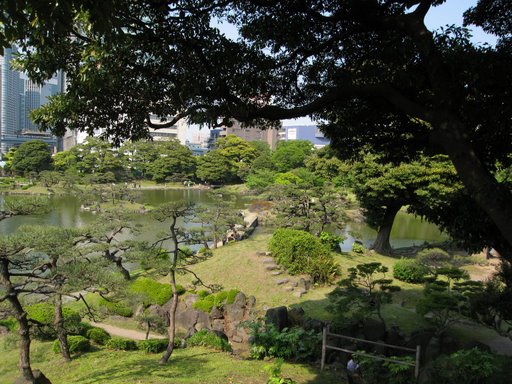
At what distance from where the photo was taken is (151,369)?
6.65 meters

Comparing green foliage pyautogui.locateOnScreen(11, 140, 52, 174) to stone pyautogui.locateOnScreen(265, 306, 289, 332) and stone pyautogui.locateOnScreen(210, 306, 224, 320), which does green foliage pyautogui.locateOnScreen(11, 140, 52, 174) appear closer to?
stone pyautogui.locateOnScreen(210, 306, 224, 320)

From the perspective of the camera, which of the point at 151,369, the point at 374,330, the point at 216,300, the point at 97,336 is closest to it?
the point at 151,369

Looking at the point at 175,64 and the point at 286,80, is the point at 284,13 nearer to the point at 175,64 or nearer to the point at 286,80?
the point at 286,80

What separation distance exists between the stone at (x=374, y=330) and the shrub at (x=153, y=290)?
5098 millimetres

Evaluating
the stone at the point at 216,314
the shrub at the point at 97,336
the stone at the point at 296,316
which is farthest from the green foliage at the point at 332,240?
the shrub at the point at 97,336

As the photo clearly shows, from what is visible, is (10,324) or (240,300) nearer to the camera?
(10,324)

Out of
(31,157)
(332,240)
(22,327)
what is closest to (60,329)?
(22,327)

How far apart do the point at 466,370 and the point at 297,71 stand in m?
3.89

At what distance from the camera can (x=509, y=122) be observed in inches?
160

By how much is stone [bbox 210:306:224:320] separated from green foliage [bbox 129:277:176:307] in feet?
4.27

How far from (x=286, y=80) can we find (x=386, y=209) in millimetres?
10413

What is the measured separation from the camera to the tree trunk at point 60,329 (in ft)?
22.4

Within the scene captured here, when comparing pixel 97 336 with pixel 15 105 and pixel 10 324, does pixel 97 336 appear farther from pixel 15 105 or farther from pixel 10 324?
pixel 15 105

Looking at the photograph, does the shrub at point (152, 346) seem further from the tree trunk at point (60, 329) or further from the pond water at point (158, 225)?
the pond water at point (158, 225)
